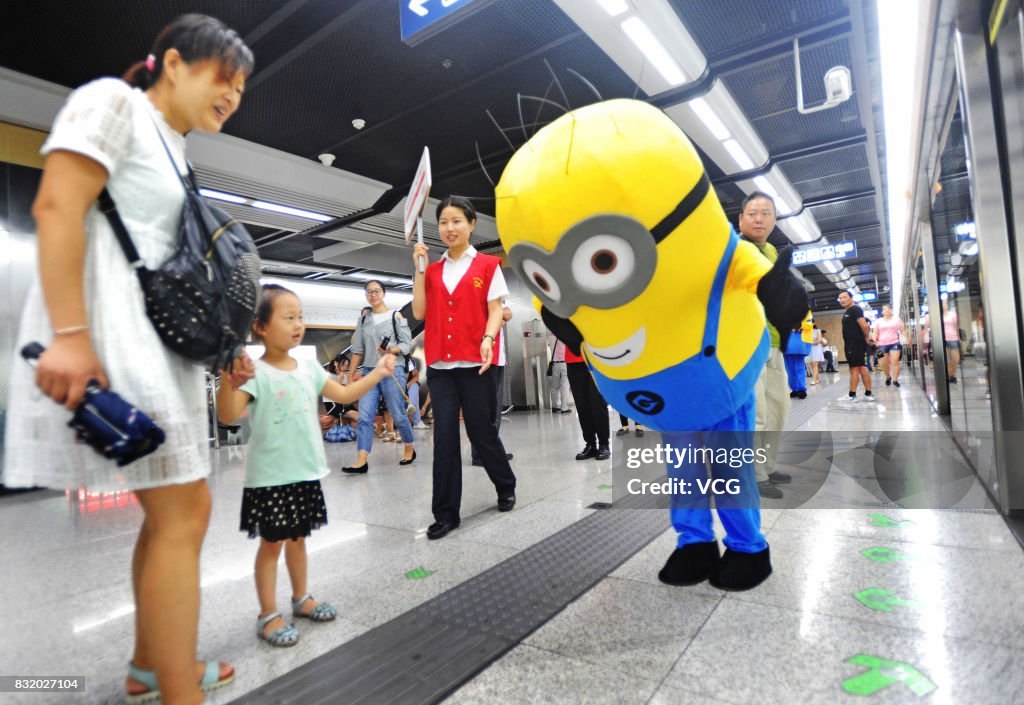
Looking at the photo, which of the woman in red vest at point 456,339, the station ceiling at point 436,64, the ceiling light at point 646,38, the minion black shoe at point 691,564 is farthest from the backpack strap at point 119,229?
the ceiling light at point 646,38

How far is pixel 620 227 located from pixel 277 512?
1311 mm

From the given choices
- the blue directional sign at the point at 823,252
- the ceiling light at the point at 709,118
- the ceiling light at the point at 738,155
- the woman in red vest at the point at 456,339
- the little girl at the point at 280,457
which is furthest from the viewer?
the blue directional sign at the point at 823,252

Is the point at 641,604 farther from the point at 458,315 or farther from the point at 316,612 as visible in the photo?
the point at 458,315

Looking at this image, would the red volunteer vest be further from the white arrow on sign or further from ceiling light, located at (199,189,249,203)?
ceiling light, located at (199,189,249,203)

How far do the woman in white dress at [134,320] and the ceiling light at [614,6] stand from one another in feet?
11.3

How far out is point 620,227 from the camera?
1296 mm

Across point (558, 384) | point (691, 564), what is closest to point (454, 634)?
point (691, 564)

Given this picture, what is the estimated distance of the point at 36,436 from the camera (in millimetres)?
1032

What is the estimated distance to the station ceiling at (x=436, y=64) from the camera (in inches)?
166

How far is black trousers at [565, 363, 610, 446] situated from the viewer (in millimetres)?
4695

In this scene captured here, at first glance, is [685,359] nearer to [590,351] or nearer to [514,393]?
[590,351]

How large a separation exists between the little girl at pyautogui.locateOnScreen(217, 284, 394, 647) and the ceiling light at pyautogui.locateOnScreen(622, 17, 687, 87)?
12.4ft

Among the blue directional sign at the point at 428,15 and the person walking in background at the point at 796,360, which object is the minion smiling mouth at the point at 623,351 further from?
the blue directional sign at the point at 428,15

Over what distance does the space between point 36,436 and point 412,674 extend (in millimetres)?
1007
